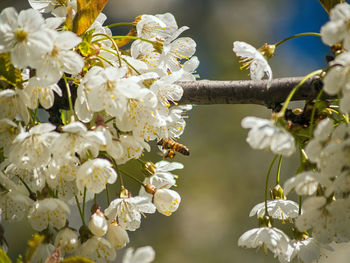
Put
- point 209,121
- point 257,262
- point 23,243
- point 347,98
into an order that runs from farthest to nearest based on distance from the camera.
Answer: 1. point 209,121
2. point 257,262
3. point 23,243
4. point 347,98

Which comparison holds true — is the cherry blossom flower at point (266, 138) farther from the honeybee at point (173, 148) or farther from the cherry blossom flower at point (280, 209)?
the honeybee at point (173, 148)

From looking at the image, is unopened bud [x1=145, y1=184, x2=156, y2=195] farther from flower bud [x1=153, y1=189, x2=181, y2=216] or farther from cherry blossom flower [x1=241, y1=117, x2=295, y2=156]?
cherry blossom flower [x1=241, y1=117, x2=295, y2=156]

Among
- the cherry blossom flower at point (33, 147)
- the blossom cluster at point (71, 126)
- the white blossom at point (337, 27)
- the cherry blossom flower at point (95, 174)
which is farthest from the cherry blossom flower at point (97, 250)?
the white blossom at point (337, 27)

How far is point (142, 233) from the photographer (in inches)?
250

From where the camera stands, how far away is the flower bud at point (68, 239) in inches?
48.6

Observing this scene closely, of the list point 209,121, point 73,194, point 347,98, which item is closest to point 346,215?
point 347,98

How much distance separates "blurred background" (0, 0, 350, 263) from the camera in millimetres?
6383

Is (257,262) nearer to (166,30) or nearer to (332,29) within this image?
(166,30)

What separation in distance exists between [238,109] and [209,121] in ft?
1.60

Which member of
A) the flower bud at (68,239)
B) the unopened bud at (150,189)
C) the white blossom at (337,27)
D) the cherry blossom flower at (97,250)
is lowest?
the cherry blossom flower at (97,250)

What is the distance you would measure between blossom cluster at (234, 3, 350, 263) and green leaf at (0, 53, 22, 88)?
581 mm

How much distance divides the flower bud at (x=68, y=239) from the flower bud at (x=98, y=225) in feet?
0.16

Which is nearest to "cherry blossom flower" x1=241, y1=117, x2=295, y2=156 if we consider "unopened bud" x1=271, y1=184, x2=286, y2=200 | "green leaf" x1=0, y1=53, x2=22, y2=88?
"unopened bud" x1=271, y1=184, x2=286, y2=200

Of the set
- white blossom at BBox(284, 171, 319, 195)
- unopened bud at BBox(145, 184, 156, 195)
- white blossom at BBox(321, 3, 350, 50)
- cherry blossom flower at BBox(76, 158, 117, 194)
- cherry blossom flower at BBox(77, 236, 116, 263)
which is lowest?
cherry blossom flower at BBox(77, 236, 116, 263)
